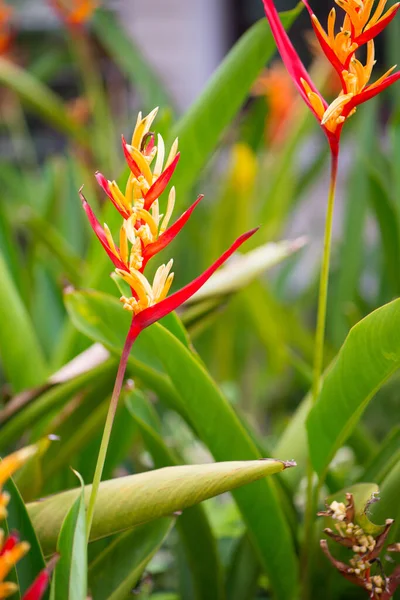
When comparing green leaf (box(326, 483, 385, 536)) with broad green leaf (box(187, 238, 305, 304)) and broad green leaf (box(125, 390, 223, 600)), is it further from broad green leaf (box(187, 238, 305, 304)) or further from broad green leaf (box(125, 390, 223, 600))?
broad green leaf (box(187, 238, 305, 304))

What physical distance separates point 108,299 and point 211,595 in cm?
34

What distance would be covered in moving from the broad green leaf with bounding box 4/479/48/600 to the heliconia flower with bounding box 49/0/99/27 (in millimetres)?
1486

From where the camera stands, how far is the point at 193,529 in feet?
2.52

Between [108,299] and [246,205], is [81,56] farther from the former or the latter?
[108,299]

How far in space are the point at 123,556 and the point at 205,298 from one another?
30cm

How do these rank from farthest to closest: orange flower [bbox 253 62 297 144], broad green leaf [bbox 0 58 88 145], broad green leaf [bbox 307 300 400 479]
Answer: orange flower [bbox 253 62 297 144] → broad green leaf [bbox 0 58 88 145] → broad green leaf [bbox 307 300 400 479]

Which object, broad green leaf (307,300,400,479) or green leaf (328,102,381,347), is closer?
broad green leaf (307,300,400,479)

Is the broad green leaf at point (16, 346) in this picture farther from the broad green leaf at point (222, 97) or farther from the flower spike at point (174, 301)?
the flower spike at point (174, 301)

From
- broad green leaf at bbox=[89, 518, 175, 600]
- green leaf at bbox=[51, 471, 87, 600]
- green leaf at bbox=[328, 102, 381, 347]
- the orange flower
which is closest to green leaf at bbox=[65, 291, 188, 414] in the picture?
broad green leaf at bbox=[89, 518, 175, 600]

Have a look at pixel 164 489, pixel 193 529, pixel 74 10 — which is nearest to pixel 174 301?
pixel 164 489

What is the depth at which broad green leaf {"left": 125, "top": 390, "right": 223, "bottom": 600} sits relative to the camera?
2.40ft

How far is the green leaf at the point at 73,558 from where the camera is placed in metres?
0.48

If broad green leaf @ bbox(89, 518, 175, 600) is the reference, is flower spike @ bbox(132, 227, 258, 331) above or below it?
above

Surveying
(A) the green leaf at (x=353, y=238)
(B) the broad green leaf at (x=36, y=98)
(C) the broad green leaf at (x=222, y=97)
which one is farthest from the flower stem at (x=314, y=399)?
(B) the broad green leaf at (x=36, y=98)
